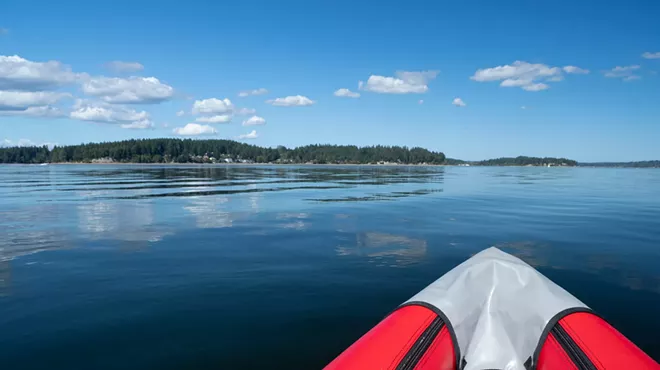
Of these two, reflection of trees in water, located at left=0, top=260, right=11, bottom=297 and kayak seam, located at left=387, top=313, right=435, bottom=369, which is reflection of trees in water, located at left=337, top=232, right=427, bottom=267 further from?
reflection of trees in water, located at left=0, top=260, right=11, bottom=297

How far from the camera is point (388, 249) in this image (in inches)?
446

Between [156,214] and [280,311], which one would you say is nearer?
[280,311]

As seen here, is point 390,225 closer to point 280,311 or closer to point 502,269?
point 280,311

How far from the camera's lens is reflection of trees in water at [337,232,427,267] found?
10094mm

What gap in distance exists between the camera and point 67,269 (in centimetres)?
922

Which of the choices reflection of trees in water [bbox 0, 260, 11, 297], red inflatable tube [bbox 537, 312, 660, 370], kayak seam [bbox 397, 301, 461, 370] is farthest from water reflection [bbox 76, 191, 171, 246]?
red inflatable tube [bbox 537, 312, 660, 370]

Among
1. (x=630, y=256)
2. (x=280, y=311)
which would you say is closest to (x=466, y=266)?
(x=280, y=311)

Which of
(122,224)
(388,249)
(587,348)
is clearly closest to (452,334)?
(587,348)

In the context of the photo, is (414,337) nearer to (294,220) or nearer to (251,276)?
(251,276)

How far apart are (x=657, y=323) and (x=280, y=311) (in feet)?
20.6

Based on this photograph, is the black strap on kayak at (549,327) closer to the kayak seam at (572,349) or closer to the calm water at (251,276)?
the kayak seam at (572,349)

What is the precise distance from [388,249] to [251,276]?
4.42 m

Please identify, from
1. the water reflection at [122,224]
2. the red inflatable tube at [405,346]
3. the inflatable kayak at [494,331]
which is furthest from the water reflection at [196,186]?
the red inflatable tube at [405,346]

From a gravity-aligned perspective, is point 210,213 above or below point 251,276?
above
